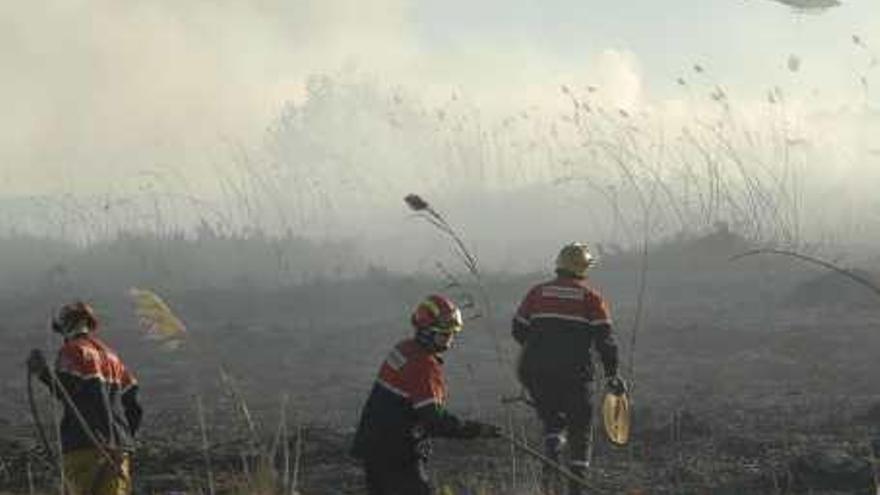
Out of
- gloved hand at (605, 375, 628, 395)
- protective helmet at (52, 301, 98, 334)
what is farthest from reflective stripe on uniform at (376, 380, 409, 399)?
gloved hand at (605, 375, 628, 395)

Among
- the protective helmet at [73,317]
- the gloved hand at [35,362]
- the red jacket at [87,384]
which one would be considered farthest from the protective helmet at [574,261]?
the gloved hand at [35,362]

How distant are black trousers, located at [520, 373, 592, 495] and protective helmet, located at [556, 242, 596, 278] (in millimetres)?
792

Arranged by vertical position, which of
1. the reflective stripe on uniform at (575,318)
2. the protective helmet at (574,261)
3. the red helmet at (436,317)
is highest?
the protective helmet at (574,261)

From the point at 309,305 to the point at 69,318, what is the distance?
19.8 m

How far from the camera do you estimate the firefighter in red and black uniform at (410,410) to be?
820 cm

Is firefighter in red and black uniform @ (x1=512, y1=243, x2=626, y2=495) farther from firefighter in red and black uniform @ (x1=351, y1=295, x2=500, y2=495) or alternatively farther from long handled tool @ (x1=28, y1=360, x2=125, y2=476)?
long handled tool @ (x1=28, y1=360, x2=125, y2=476)

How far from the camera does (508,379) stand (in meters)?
21.3

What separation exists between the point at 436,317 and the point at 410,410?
50cm

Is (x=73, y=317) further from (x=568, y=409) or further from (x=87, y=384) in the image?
(x=568, y=409)

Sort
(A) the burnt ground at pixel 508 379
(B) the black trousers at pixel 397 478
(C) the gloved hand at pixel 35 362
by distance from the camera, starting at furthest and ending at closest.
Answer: (A) the burnt ground at pixel 508 379 → (B) the black trousers at pixel 397 478 → (C) the gloved hand at pixel 35 362

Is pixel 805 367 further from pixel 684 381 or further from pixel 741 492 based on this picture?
pixel 741 492

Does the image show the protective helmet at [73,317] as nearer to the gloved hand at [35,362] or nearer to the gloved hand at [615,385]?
the gloved hand at [35,362]

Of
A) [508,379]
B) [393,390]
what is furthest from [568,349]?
[508,379]

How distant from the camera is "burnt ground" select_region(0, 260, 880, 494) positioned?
13.2 meters
